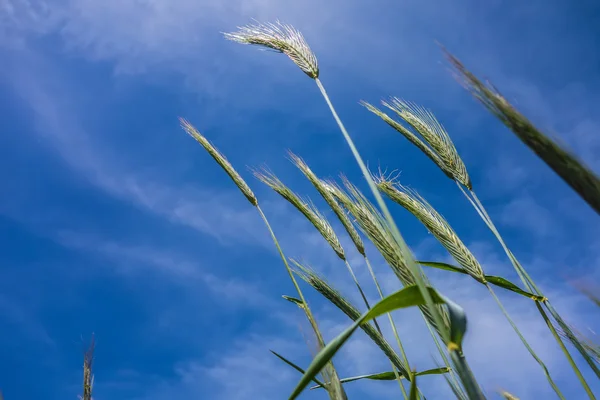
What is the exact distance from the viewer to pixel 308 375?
907mm

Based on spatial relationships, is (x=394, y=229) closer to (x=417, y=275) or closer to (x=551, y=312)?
(x=417, y=275)

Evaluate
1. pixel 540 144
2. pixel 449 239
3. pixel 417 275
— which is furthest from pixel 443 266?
pixel 417 275

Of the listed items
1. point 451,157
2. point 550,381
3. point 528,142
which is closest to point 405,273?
point 528,142

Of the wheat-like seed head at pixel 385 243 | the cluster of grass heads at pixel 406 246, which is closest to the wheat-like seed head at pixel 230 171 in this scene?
the cluster of grass heads at pixel 406 246

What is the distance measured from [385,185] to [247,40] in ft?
2.91

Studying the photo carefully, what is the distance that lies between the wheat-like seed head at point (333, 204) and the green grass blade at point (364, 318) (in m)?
1.42

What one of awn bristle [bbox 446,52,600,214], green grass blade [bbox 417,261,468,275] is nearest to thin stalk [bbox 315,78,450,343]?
awn bristle [bbox 446,52,600,214]

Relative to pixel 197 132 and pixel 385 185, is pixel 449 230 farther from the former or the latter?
pixel 197 132

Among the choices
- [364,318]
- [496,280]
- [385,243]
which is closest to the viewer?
[364,318]

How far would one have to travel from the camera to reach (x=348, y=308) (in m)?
2.13

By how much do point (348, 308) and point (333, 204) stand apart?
55 cm

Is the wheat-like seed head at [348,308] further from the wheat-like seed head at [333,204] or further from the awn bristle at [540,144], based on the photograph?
the awn bristle at [540,144]

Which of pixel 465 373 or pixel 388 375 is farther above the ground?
pixel 388 375

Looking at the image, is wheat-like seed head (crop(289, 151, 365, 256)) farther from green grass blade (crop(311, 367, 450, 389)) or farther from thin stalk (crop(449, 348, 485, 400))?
thin stalk (crop(449, 348, 485, 400))
